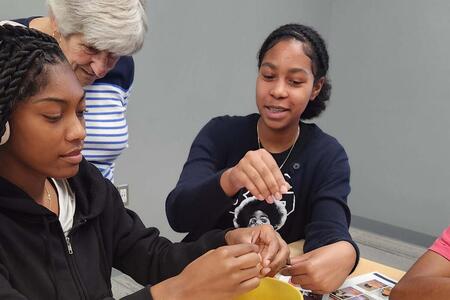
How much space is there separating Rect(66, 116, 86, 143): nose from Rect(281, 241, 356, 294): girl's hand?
0.55m

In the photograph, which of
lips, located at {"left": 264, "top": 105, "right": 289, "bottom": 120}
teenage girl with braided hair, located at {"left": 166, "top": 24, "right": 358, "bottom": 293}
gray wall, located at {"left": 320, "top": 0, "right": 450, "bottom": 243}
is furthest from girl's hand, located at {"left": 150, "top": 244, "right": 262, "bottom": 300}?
gray wall, located at {"left": 320, "top": 0, "right": 450, "bottom": 243}

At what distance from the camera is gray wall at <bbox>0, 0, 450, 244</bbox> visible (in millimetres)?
2750

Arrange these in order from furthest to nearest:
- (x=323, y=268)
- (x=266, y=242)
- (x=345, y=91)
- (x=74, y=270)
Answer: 1. (x=345, y=91)
2. (x=323, y=268)
3. (x=266, y=242)
4. (x=74, y=270)

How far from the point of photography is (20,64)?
709 millimetres

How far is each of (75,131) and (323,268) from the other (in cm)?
65

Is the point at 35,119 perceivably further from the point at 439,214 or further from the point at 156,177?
the point at 439,214

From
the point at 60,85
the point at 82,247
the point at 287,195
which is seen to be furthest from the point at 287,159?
the point at 60,85

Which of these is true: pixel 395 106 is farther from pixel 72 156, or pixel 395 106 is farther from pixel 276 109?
pixel 72 156

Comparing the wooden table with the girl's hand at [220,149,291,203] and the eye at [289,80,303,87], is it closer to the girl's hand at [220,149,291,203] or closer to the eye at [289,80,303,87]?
the girl's hand at [220,149,291,203]

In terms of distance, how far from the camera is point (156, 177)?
287cm

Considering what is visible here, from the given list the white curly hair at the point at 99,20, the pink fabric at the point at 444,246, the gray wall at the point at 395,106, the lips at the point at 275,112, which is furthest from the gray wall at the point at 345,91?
the pink fabric at the point at 444,246

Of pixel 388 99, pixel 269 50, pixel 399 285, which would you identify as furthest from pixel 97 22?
pixel 388 99

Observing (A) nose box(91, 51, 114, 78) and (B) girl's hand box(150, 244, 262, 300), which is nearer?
(B) girl's hand box(150, 244, 262, 300)


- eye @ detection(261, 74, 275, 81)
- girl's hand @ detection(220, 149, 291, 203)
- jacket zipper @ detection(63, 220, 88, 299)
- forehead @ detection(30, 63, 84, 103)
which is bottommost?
jacket zipper @ detection(63, 220, 88, 299)
